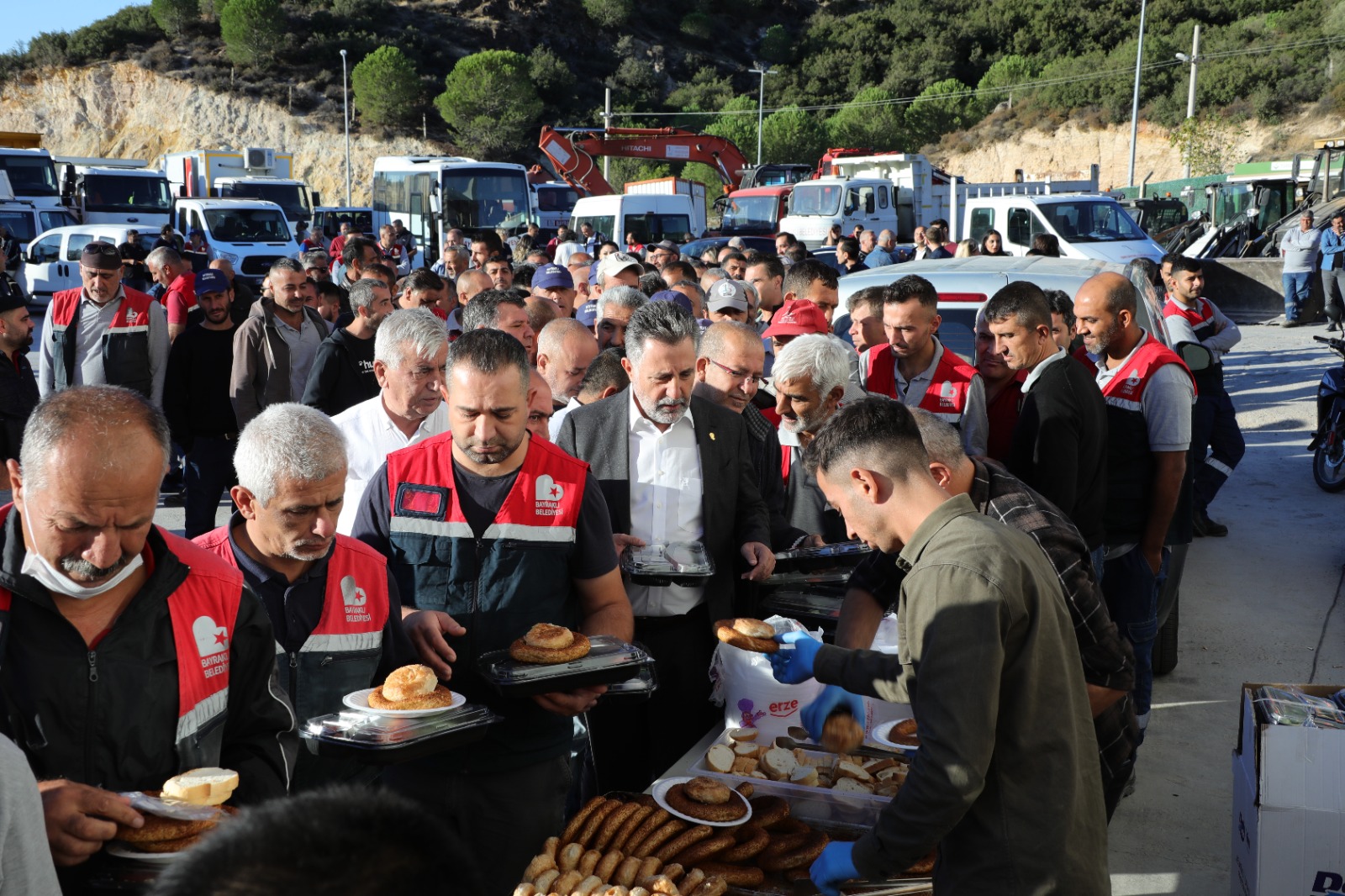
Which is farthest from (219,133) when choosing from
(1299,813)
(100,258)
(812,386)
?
(1299,813)

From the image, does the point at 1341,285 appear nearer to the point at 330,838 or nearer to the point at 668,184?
the point at 668,184

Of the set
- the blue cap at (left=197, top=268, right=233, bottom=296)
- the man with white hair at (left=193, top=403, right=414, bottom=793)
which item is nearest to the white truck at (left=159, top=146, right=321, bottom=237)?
the blue cap at (left=197, top=268, right=233, bottom=296)

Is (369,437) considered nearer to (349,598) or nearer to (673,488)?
(673,488)

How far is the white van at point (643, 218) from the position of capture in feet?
79.5

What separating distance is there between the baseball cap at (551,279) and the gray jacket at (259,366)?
6.91ft

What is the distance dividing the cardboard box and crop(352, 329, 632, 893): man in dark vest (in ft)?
7.36

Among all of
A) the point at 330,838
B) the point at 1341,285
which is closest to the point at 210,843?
the point at 330,838

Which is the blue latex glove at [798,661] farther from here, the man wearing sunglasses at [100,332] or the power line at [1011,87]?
the power line at [1011,87]

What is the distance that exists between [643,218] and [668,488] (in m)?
20.8

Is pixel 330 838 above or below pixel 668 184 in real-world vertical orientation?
below

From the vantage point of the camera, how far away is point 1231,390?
1473cm

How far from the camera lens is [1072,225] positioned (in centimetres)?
1994

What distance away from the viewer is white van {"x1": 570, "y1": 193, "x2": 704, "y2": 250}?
79.5ft

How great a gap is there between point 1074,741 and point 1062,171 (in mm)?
58864
